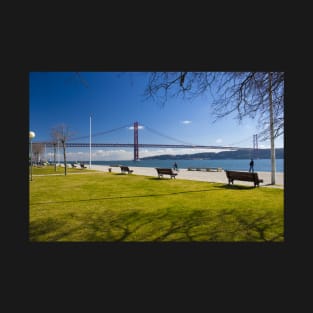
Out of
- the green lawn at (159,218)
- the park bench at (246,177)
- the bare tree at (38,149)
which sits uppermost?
the bare tree at (38,149)

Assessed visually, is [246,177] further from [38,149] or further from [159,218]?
[38,149]

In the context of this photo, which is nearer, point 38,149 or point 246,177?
point 246,177

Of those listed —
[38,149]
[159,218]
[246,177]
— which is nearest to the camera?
[159,218]

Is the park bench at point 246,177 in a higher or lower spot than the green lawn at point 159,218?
higher

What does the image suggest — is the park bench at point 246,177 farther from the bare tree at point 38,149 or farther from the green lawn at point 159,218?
the bare tree at point 38,149

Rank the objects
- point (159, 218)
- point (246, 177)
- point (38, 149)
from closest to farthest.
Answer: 1. point (159, 218)
2. point (246, 177)
3. point (38, 149)

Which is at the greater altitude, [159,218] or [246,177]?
[246,177]

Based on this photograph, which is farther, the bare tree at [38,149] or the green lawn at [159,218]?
the bare tree at [38,149]

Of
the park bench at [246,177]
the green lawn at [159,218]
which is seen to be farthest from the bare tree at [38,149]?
the park bench at [246,177]

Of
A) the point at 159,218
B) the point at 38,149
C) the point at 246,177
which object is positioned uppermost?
the point at 38,149

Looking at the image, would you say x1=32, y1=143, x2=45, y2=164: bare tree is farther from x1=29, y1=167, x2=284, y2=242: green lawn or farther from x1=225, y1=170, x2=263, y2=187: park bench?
x1=225, y1=170, x2=263, y2=187: park bench

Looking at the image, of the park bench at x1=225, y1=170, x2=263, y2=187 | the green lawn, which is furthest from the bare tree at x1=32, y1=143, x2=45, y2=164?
the park bench at x1=225, y1=170, x2=263, y2=187

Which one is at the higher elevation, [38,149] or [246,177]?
[38,149]

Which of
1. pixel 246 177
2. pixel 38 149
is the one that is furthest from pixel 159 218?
pixel 38 149
